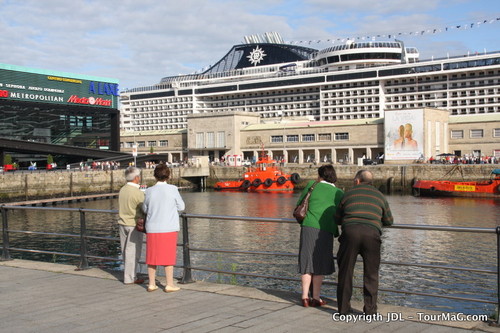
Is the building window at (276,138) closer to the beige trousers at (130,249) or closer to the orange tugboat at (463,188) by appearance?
the orange tugboat at (463,188)

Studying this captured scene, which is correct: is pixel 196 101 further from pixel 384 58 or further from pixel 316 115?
pixel 384 58

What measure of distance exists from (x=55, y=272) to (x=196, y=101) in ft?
346

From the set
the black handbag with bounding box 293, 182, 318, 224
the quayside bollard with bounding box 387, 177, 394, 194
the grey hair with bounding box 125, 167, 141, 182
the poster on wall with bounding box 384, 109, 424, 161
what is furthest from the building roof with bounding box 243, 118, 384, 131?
the black handbag with bounding box 293, 182, 318, 224

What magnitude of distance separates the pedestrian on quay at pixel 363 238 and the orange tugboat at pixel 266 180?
5119cm

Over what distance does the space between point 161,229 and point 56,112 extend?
74.2m

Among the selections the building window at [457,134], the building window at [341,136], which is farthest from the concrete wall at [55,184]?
the building window at [457,134]

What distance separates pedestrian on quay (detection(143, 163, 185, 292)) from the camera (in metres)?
7.92

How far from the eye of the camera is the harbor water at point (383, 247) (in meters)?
15.1

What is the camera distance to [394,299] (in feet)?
45.5

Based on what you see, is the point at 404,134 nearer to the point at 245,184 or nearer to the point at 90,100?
the point at 245,184

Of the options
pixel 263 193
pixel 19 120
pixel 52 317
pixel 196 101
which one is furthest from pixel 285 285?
pixel 196 101

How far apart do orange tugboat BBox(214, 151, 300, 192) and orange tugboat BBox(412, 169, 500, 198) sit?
1357 cm

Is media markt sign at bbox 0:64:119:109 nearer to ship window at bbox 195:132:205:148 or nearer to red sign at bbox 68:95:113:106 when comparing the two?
red sign at bbox 68:95:113:106

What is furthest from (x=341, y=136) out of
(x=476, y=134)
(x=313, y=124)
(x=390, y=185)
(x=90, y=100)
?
(x=90, y=100)
